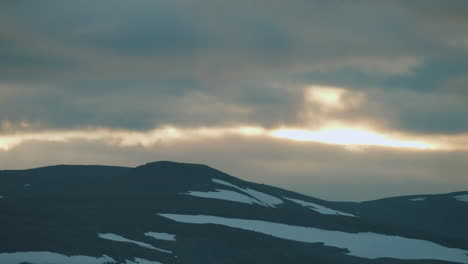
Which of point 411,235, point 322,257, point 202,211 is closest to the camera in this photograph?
point 322,257

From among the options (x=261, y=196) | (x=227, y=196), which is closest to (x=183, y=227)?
(x=227, y=196)

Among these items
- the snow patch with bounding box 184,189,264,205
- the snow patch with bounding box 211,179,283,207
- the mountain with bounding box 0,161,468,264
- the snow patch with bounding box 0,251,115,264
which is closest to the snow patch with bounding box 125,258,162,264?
the mountain with bounding box 0,161,468,264

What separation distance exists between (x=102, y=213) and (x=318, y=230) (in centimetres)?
3993

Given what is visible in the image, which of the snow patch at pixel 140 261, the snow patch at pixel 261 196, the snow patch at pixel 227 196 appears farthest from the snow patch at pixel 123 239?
the snow patch at pixel 261 196

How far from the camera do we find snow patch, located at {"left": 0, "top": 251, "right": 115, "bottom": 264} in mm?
103750

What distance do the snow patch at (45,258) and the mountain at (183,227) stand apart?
12cm

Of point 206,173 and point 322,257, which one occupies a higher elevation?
point 206,173

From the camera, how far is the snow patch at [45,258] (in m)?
104

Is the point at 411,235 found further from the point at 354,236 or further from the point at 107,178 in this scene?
the point at 107,178

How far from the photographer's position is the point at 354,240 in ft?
522

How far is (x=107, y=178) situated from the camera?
650ft

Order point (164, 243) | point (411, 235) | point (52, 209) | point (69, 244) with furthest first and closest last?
point (411, 235) → point (52, 209) → point (164, 243) → point (69, 244)

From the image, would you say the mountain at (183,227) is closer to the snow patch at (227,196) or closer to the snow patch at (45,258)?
the snow patch at (45,258)

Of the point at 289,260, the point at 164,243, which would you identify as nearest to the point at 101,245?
the point at 164,243
